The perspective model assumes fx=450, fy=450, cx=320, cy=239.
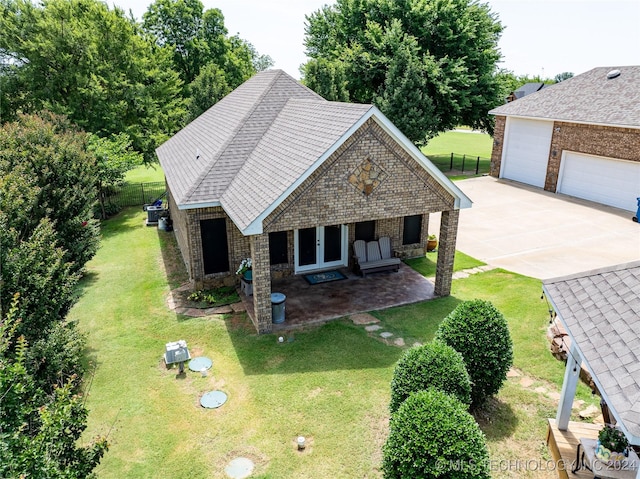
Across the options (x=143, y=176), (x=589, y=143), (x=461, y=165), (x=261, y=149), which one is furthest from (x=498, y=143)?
(x=143, y=176)

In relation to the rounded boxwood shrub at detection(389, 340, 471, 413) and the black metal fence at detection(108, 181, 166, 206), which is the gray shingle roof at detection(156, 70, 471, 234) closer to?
the rounded boxwood shrub at detection(389, 340, 471, 413)

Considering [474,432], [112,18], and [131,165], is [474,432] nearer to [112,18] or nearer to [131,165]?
[131,165]

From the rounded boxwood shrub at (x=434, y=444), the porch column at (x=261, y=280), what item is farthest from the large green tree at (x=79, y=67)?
the rounded boxwood shrub at (x=434, y=444)

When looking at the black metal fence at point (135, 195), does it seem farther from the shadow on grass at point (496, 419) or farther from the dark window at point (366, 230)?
the shadow on grass at point (496, 419)

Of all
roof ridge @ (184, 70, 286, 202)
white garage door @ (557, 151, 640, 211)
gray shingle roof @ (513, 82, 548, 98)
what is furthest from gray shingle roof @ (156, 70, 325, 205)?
gray shingle roof @ (513, 82, 548, 98)

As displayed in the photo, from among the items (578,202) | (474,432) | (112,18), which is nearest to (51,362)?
(474,432)

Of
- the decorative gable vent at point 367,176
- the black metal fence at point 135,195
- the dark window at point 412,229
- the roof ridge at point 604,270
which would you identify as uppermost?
the decorative gable vent at point 367,176
